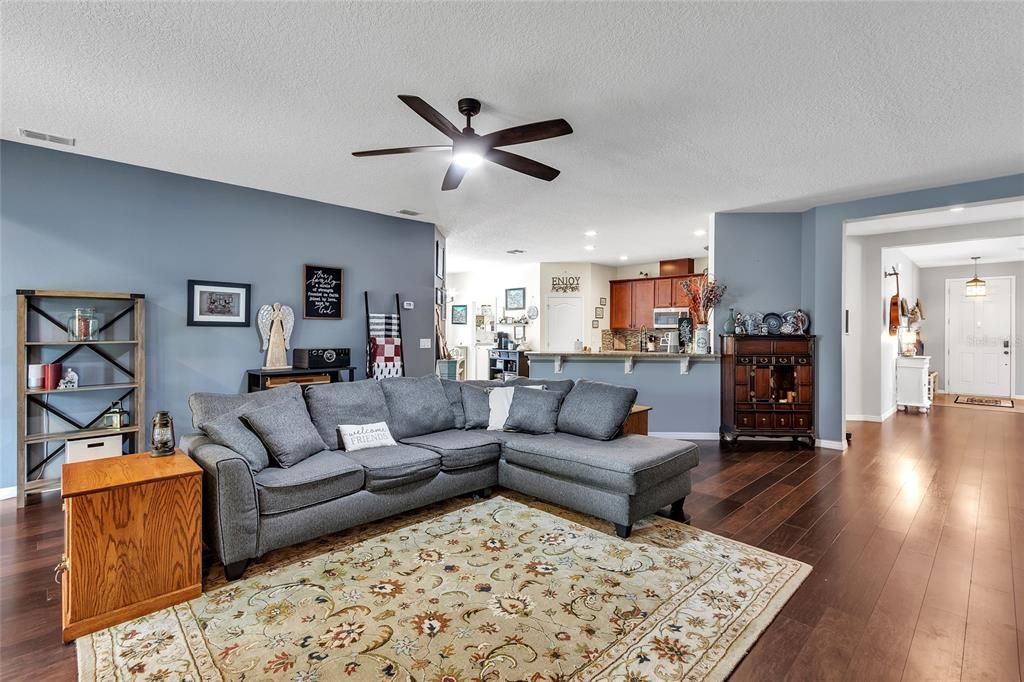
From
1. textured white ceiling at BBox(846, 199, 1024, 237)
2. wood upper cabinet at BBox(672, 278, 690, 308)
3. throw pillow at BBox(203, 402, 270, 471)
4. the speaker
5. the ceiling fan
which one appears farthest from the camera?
wood upper cabinet at BBox(672, 278, 690, 308)

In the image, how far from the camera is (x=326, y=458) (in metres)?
2.98

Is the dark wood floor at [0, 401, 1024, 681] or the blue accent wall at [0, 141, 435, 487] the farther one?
the blue accent wall at [0, 141, 435, 487]

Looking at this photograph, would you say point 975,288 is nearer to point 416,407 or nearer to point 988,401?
point 988,401

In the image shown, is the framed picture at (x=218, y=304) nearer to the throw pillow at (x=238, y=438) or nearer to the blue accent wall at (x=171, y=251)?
the blue accent wall at (x=171, y=251)

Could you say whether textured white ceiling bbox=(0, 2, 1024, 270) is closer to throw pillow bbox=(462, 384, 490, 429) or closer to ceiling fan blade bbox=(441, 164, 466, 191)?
ceiling fan blade bbox=(441, 164, 466, 191)

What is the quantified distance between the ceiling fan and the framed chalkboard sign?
8.00 ft

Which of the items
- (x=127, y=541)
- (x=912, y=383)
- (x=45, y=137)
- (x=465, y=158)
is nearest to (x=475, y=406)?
(x=465, y=158)

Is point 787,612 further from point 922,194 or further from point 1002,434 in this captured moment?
point 1002,434

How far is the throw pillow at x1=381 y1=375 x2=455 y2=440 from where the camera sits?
3.70 m

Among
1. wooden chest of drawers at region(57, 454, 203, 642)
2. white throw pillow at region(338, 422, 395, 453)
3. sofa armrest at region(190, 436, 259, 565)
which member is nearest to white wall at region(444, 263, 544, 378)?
white throw pillow at region(338, 422, 395, 453)

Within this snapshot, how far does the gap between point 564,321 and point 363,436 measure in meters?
6.53

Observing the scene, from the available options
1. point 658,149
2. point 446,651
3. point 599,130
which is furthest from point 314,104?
point 446,651

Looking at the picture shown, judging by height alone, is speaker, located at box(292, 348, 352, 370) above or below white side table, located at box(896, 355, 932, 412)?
above

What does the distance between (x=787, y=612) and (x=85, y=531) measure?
3.01 meters
